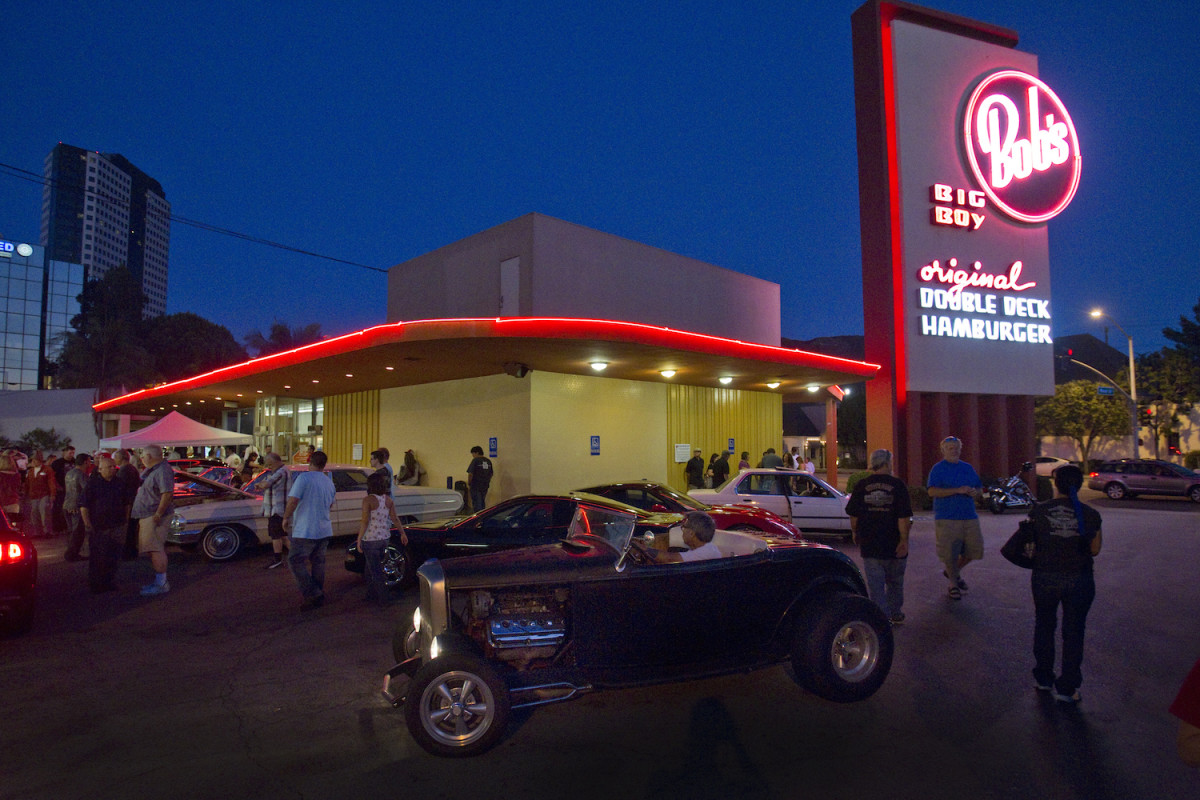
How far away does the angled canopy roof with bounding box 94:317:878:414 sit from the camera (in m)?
11.0

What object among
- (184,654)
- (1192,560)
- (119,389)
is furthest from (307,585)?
(119,389)

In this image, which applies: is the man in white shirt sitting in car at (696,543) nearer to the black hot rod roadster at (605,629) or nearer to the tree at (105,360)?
the black hot rod roadster at (605,629)

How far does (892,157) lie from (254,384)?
68.1ft

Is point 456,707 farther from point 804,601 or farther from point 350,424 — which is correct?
point 350,424

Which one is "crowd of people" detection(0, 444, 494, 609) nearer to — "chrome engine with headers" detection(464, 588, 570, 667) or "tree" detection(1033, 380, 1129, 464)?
"chrome engine with headers" detection(464, 588, 570, 667)

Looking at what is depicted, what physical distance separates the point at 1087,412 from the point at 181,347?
61.1m

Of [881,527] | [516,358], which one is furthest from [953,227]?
[881,527]

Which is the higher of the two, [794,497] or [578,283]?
[578,283]

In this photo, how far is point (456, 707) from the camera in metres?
3.95

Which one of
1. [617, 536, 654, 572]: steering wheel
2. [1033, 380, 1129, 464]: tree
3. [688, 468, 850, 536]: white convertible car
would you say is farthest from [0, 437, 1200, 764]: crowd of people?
[1033, 380, 1129, 464]: tree

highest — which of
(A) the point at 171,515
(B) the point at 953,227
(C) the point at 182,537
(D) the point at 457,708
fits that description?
(B) the point at 953,227

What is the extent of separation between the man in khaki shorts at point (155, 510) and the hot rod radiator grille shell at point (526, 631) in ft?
18.9

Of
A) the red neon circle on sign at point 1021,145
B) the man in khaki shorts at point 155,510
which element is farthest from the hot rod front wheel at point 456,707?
the red neon circle on sign at point 1021,145

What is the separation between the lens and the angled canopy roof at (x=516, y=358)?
10954mm
